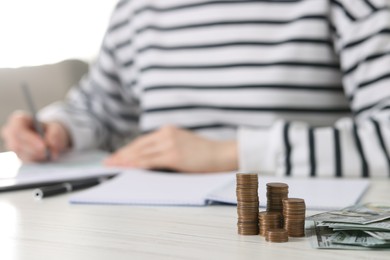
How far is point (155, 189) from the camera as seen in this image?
798 millimetres

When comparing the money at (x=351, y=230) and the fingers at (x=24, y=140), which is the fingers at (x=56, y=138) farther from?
the money at (x=351, y=230)

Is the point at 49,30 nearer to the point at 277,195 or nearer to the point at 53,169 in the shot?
the point at 53,169

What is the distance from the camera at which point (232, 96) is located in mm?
1218

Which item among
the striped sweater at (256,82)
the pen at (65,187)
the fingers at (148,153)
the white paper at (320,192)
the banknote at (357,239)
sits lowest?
the white paper at (320,192)

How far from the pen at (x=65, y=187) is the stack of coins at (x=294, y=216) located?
392 millimetres

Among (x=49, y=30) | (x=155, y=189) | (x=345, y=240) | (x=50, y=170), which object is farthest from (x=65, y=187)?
(x=49, y=30)

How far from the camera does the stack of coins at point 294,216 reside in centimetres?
51

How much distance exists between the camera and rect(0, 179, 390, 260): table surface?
495mm

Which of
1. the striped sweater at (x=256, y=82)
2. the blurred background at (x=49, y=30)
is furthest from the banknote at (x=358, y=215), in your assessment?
the blurred background at (x=49, y=30)

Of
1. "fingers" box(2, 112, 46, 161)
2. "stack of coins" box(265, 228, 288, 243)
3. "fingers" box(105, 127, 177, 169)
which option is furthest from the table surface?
"fingers" box(2, 112, 46, 161)

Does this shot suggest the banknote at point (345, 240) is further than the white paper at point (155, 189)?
No

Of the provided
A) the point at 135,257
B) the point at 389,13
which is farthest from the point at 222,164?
the point at 135,257

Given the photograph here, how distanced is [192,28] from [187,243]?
85 centimetres

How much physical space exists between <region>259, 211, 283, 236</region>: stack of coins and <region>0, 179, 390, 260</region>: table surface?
0.04ft
